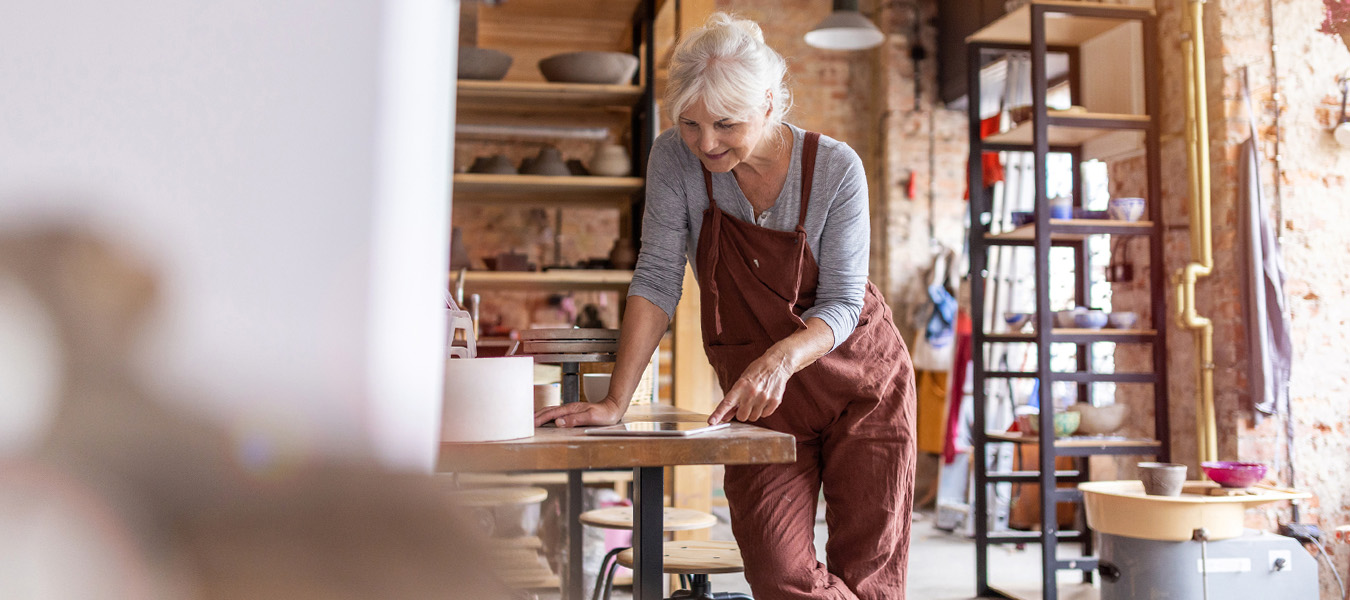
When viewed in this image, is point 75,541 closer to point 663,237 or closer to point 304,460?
point 304,460

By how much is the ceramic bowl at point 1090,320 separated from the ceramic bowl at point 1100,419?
0.96 ft

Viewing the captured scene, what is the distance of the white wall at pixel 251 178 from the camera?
0.15 m

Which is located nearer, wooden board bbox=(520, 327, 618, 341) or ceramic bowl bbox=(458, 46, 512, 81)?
wooden board bbox=(520, 327, 618, 341)

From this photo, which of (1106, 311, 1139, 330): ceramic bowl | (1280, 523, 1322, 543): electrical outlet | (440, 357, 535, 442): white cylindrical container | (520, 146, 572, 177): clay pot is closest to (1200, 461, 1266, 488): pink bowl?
(1280, 523, 1322, 543): electrical outlet

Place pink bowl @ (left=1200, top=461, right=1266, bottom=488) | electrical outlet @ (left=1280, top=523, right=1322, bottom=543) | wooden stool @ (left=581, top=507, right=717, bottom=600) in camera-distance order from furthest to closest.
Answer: electrical outlet @ (left=1280, top=523, right=1322, bottom=543)
pink bowl @ (left=1200, top=461, right=1266, bottom=488)
wooden stool @ (left=581, top=507, right=717, bottom=600)

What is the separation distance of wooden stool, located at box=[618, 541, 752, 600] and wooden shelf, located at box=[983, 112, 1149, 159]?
2170 mm

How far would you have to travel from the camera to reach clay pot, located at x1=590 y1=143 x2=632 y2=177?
3.92 meters

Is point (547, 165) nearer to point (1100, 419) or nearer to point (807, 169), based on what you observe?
point (1100, 419)

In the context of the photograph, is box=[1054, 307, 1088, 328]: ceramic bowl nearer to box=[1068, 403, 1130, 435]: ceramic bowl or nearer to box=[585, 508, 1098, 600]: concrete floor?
box=[1068, 403, 1130, 435]: ceramic bowl

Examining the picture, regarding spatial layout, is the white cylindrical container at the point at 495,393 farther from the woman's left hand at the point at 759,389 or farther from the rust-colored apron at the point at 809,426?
the rust-colored apron at the point at 809,426

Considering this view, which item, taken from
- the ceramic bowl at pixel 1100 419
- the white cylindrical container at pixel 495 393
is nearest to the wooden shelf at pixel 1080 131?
the ceramic bowl at pixel 1100 419

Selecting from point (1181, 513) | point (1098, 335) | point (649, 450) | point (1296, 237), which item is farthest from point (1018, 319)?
point (649, 450)

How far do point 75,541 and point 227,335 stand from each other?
0.03m

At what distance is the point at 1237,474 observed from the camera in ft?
9.60
